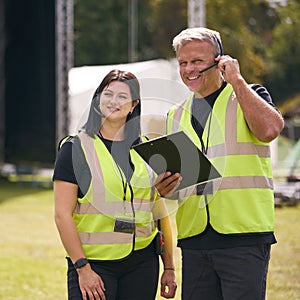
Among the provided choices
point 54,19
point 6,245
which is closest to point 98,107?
point 6,245

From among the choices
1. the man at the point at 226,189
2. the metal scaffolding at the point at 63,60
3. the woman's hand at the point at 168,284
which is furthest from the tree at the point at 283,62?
the man at the point at 226,189

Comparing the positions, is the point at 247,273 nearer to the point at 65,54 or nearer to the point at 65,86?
the point at 65,86

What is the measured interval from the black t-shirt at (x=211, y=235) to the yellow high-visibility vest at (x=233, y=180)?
2cm

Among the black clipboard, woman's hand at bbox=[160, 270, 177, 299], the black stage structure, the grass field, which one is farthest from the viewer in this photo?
the black stage structure

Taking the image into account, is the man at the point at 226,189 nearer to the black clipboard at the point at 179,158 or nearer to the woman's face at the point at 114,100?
the black clipboard at the point at 179,158

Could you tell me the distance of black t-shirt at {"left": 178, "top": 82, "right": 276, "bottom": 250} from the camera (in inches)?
116

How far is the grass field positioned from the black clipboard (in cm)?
322

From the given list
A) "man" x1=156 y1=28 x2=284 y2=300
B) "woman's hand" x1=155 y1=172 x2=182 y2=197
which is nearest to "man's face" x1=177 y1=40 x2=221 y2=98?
"man" x1=156 y1=28 x2=284 y2=300

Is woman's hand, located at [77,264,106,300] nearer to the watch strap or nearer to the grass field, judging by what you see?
the watch strap

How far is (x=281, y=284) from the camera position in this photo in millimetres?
6473

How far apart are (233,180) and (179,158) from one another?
24 cm

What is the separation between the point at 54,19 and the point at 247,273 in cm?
1679

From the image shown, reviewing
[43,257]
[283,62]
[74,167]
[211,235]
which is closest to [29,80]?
[43,257]

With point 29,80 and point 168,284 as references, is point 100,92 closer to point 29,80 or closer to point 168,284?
point 168,284
